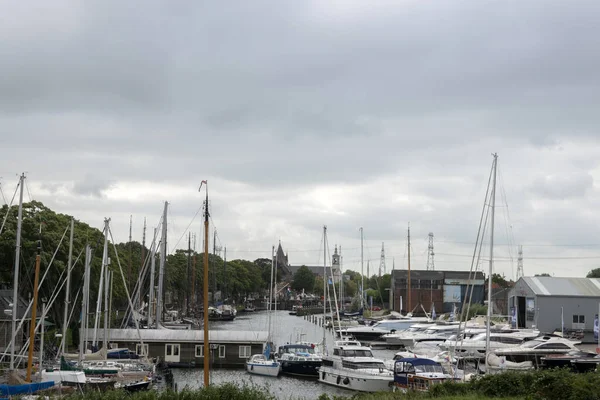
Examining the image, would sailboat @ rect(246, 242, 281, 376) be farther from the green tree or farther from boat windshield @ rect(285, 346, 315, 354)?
the green tree

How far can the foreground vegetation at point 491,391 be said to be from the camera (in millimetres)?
24750

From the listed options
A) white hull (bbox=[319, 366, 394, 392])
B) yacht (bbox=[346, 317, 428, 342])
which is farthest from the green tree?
white hull (bbox=[319, 366, 394, 392])

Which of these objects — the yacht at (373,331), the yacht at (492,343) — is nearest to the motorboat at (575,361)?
the yacht at (492,343)

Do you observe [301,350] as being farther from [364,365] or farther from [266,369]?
[364,365]

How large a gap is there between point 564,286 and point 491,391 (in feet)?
194

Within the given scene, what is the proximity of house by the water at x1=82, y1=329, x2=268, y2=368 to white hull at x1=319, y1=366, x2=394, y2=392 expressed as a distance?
36.3 feet

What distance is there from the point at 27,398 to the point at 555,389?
73.3 feet

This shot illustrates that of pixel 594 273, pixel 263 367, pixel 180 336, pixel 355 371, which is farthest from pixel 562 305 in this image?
pixel 594 273

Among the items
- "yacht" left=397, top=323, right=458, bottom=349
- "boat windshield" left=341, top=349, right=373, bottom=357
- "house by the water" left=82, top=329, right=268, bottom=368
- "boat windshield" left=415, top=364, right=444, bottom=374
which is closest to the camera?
"boat windshield" left=415, top=364, right=444, bottom=374

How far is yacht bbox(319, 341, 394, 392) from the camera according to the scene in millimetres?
49500

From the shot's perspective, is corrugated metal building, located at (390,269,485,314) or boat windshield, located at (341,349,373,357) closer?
Result: boat windshield, located at (341,349,373,357)

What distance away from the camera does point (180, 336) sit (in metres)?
63.2

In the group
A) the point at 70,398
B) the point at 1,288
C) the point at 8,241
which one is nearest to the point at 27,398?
the point at 70,398

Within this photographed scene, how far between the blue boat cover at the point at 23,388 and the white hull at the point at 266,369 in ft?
73.5
